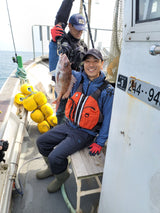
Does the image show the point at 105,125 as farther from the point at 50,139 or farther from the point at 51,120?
the point at 51,120

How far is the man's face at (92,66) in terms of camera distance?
78.0 inches

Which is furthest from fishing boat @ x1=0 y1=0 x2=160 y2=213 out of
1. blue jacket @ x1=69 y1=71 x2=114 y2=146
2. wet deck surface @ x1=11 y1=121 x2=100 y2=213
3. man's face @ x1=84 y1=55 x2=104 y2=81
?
man's face @ x1=84 y1=55 x2=104 y2=81

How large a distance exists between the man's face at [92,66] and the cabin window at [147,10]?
1.11 m

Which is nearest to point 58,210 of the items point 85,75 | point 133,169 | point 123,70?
point 133,169

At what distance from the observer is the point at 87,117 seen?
1.97 metres

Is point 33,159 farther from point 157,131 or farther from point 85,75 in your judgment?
point 157,131

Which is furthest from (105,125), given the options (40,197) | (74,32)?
(74,32)

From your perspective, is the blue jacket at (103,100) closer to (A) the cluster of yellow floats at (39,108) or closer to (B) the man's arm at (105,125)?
(B) the man's arm at (105,125)

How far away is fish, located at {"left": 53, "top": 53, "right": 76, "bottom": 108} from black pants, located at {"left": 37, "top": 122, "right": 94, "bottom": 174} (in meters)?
0.55

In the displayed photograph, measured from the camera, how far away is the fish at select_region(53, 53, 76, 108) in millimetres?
1964

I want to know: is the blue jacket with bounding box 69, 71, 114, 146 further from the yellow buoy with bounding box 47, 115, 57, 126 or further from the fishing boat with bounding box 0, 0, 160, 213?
the yellow buoy with bounding box 47, 115, 57, 126

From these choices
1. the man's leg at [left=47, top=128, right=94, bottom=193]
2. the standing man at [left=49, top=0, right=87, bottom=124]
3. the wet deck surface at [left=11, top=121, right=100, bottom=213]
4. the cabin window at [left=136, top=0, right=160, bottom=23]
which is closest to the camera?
the cabin window at [left=136, top=0, right=160, bottom=23]

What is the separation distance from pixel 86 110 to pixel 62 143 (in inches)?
22.3

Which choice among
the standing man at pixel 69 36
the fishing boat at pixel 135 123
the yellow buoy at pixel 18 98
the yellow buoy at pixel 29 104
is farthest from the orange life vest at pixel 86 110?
the yellow buoy at pixel 18 98
